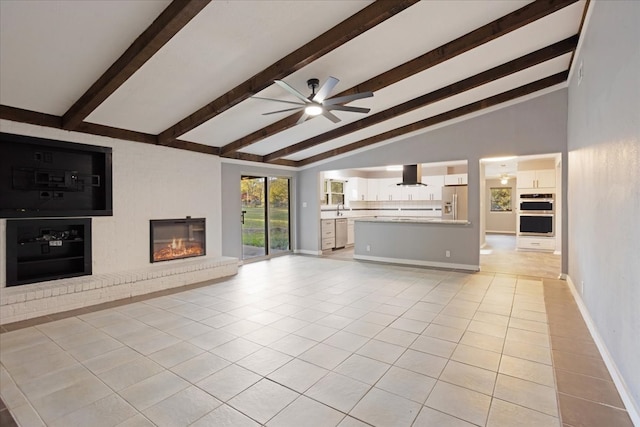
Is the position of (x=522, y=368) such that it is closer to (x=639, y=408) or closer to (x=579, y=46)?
(x=639, y=408)

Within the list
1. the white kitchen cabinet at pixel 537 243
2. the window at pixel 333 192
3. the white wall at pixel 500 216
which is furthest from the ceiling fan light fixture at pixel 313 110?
the white wall at pixel 500 216

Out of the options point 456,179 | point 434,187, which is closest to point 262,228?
point 434,187

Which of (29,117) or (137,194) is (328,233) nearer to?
(137,194)

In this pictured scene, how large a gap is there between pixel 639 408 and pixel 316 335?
238 centimetres

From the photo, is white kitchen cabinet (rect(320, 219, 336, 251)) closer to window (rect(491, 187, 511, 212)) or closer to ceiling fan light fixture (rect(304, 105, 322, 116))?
ceiling fan light fixture (rect(304, 105, 322, 116))

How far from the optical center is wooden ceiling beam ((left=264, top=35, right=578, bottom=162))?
13.9 ft

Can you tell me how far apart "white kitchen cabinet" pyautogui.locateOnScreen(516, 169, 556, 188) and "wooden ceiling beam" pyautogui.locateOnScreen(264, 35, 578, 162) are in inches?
216

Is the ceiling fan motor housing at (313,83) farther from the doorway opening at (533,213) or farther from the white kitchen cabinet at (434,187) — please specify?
the white kitchen cabinet at (434,187)

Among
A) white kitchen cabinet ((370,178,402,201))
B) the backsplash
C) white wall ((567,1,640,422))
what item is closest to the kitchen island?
the backsplash

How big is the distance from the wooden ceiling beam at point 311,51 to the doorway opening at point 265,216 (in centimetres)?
318

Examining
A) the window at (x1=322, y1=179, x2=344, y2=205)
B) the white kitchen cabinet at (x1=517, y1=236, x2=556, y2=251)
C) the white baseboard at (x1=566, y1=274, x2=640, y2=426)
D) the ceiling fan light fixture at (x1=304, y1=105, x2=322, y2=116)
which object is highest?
the ceiling fan light fixture at (x1=304, y1=105, x2=322, y2=116)

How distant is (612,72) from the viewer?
248 cm

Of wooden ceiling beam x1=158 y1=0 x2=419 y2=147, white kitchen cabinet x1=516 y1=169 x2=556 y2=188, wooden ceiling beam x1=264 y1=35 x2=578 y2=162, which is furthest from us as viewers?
white kitchen cabinet x1=516 y1=169 x2=556 y2=188

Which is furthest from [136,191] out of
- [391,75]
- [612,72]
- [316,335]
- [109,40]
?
[612,72]
